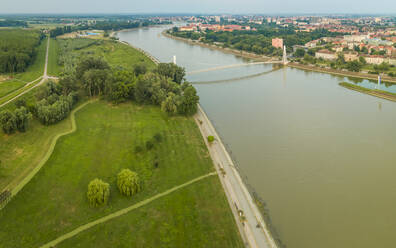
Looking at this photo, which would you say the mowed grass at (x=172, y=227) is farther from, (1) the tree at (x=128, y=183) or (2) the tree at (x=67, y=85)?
(2) the tree at (x=67, y=85)

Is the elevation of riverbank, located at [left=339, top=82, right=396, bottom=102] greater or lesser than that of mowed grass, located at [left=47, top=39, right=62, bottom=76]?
lesser

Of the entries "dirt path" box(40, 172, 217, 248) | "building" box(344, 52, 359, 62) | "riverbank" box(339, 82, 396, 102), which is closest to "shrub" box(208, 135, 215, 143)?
"dirt path" box(40, 172, 217, 248)

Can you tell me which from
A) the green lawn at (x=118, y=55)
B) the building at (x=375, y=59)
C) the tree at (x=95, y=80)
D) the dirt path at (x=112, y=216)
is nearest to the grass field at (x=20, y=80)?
the tree at (x=95, y=80)

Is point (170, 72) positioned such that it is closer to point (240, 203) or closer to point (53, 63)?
point (240, 203)

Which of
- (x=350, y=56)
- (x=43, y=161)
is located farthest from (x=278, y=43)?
(x=43, y=161)

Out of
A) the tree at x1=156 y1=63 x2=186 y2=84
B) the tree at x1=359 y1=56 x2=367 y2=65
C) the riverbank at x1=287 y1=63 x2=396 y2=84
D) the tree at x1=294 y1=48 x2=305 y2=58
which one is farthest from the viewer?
the tree at x1=294 y1=48 x2=305 y2=58

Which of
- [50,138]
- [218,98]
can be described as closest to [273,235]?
[50,138]

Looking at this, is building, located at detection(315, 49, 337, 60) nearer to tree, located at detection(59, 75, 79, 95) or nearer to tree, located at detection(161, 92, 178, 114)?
tree, located at detection(161, 92, 178, 114)

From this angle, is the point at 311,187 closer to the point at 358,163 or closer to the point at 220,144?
the point at 358,163
